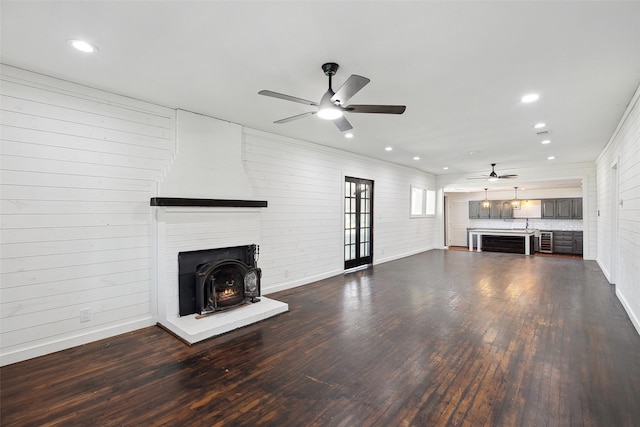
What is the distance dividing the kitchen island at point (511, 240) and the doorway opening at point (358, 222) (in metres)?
6.06

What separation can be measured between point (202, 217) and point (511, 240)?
1089 centimetres

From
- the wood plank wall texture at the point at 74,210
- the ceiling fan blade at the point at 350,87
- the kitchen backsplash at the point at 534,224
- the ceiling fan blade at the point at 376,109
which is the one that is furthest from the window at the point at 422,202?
the wood plank wall texture at the point at 74,210

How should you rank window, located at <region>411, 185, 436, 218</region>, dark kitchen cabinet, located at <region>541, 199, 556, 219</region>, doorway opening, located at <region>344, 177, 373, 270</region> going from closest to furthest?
doorway opening, located at <region>344, 177, 373, 270</region> < window, located at <region>411, 185, 436, 218</region> < dark kitchen cabinet, located at <region>541, 199, 556, 219</region>

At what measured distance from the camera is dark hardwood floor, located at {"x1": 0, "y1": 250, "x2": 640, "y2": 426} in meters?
2.12

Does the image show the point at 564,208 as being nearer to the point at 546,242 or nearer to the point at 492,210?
the point at 546,242

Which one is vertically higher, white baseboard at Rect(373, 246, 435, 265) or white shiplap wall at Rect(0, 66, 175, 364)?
white shiplap wall at Rect(0, 66, 175, 364)

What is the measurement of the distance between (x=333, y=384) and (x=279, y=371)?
520 mm

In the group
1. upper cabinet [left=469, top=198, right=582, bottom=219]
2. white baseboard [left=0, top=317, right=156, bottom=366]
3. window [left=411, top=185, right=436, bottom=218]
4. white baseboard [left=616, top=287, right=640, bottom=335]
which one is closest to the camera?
white baseboard [left=0, top=317, right=156, bottom=366]

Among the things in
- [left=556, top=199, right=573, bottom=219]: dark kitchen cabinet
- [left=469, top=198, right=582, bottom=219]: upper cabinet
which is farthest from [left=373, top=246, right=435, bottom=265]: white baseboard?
[left=556, top=199, right=573, bottom=219]: dark kitchen cabinet

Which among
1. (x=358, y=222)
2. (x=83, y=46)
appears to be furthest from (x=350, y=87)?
(x=358, y=222)

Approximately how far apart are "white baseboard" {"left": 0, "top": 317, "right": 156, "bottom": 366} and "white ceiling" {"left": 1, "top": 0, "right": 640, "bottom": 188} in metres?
2.73

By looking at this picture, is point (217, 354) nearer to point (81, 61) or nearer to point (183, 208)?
point (183, 208)

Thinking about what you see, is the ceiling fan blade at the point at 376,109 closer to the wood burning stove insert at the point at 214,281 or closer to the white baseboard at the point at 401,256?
the wood burning stove insert at the point at 214,281

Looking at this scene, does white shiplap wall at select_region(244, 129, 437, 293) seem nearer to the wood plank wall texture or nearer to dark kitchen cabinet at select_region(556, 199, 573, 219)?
the wood plank wall texture
